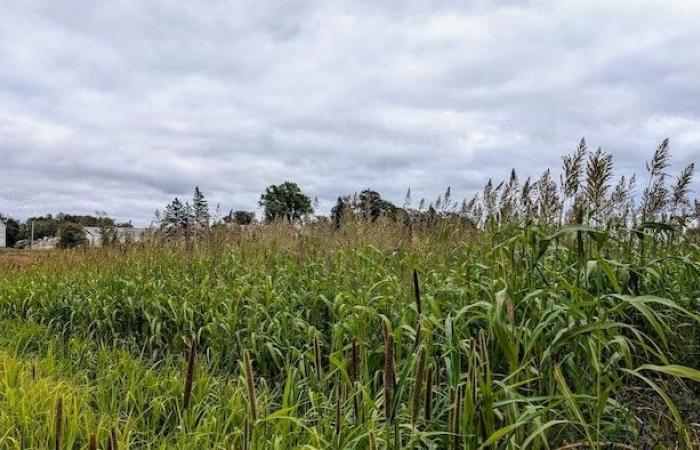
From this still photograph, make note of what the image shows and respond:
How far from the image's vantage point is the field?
1.76 m

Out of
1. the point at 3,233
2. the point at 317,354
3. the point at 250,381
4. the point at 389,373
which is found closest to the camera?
the point at 389,373

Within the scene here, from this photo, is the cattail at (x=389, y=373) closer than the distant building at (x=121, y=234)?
Yes

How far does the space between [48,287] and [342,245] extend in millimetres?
4172

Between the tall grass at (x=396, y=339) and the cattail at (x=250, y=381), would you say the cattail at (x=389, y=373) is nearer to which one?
the tall grass at (x=396, y=339)

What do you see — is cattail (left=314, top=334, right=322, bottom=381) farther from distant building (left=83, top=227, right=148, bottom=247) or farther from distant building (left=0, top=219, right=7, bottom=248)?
distant building (left=0, top=219, right=7, bottom=248)

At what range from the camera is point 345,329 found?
312cm

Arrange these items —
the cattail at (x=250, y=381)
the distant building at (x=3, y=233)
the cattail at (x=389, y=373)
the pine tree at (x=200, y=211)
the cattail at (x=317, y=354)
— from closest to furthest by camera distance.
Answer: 1. the cattail at (x=389, y=373)
2. the cattail at (x=250, y=381)
3. the cattail at (x=317, y=354)
4. the pine tree at (x=200, y=211)
5. the distant building at (x=3, y=233)

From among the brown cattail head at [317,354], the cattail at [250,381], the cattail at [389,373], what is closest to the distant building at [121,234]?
the brown cattail head at [317,354]

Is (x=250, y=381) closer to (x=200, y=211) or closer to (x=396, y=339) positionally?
(x=396, y=339)

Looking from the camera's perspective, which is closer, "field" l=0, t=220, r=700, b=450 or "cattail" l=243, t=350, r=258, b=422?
"cattail" l=243, t=350, r=258, b=422

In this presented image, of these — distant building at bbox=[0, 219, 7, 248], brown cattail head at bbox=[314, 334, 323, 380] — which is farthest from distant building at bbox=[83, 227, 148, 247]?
distant building at bbox=[0, 219, 7, 248]

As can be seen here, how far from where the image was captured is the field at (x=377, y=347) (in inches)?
69.4

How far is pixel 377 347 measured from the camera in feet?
9.18

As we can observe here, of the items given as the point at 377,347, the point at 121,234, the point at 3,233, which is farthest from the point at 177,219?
the point at 3,233
